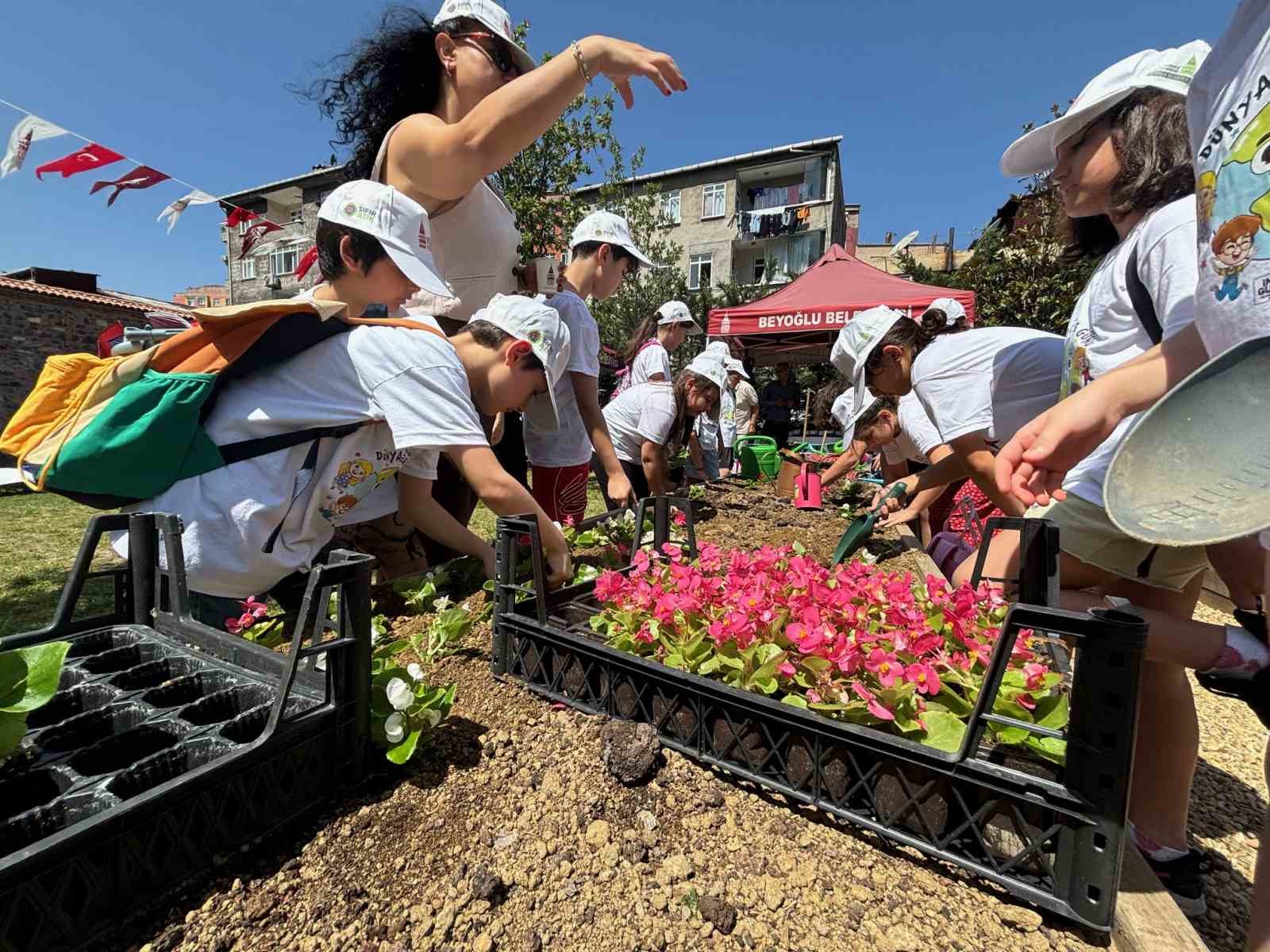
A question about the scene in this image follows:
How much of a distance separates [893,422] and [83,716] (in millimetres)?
4879

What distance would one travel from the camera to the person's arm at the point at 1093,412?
105 cm

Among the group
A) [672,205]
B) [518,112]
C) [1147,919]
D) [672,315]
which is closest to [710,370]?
[672,315]

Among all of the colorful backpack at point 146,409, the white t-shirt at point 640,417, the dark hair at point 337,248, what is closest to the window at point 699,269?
the white t-shirt at point 640,417

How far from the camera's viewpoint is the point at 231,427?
5.21 feet

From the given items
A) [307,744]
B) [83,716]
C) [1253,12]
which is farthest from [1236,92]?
[83,716]

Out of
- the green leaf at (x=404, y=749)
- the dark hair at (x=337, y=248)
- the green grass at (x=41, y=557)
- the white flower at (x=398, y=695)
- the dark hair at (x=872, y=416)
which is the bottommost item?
the green grass at (x=41, y=557)

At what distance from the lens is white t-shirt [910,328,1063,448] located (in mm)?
2189

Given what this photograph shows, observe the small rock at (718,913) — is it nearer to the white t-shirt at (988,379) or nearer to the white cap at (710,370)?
the white t-shirt at (988,379)

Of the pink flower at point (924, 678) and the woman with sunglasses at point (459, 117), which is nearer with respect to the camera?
the pink flower at point (924, 678)

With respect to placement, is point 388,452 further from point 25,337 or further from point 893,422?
point 25,337

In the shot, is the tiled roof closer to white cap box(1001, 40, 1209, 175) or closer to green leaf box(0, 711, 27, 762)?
green leaf box(0, 711, 27, 762)

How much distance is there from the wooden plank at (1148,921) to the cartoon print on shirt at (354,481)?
1.90 meters

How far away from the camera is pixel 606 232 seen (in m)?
3.21

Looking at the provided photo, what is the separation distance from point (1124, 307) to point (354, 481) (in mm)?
2151
